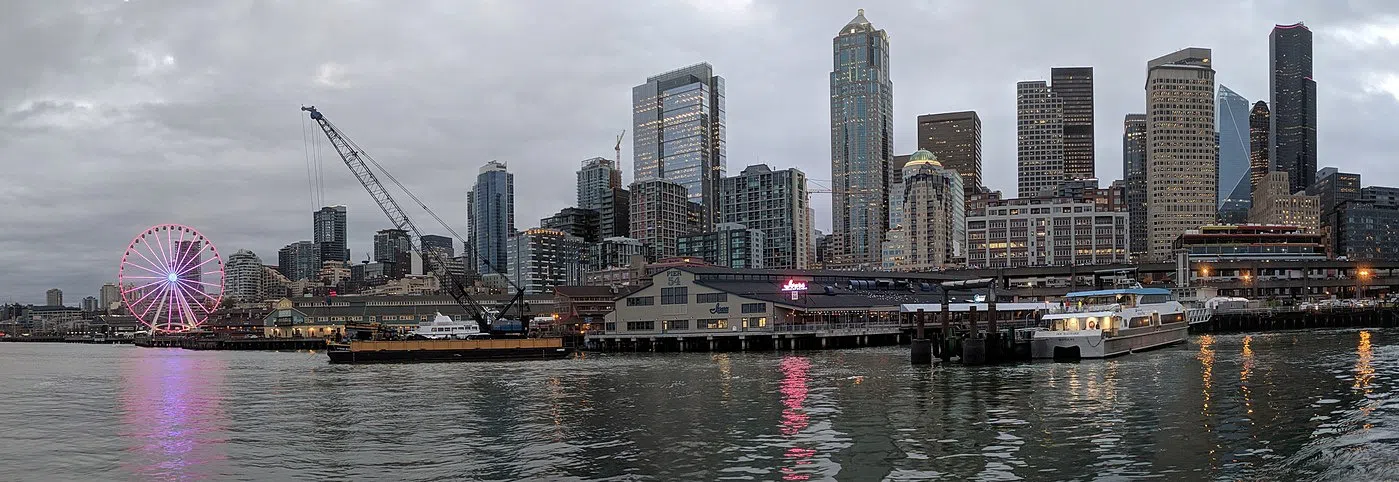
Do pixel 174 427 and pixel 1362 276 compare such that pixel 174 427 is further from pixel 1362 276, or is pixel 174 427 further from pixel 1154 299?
pixel 1362 276

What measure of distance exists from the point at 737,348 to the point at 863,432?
235 ft

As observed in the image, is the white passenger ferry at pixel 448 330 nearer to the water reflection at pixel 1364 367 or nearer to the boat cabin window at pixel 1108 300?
the boat cabin window at pixel 1108 300

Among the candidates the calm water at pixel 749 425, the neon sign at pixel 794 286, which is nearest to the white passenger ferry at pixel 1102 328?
the calm water at pixel 749 425

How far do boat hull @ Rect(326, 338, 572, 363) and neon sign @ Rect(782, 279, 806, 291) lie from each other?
1287 inches

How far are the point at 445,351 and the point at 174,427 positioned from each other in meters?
51.3

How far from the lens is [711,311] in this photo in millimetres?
113000

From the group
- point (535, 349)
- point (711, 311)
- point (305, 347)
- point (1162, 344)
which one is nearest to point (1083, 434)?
point (1162, 344)

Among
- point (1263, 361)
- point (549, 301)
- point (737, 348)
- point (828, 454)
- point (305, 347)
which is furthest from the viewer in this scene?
point (549, 301)

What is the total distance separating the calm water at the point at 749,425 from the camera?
30641mm

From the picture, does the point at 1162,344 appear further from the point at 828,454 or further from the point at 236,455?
the point at 236,455

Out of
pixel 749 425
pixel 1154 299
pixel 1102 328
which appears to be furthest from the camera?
pixel 1154 299

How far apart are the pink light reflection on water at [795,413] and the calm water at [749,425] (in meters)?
0.17

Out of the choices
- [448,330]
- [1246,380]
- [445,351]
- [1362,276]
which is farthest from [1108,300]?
[1362,276]

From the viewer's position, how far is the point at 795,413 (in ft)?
142
